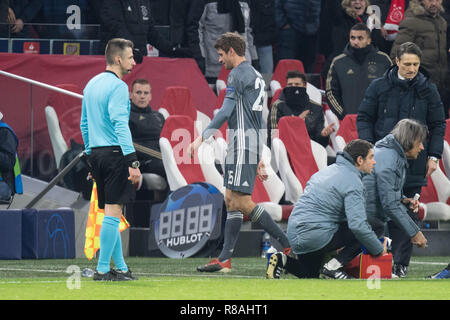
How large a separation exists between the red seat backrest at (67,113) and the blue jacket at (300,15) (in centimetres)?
478

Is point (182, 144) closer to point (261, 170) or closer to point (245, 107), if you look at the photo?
point (261, 170)

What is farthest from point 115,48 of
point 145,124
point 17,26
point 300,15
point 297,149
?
point 300,15

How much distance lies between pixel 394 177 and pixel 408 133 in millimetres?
383

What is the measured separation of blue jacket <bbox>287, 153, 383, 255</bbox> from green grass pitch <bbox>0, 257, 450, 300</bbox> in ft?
1.04

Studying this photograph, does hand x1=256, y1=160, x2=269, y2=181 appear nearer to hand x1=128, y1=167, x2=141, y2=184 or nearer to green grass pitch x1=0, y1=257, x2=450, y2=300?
green grass pitch x1=0, y1=257, x2=450, y2=300

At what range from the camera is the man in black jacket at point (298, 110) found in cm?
1555

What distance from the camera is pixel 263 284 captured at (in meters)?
9.36

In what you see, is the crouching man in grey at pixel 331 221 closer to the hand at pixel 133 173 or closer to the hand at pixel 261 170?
the hand at pixel 261 170

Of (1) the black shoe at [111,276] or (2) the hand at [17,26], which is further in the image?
(2) the hand at [17,26]

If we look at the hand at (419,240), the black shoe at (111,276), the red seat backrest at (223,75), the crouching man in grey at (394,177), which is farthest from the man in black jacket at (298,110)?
the black shoe at (111,276)

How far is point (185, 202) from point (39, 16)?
4.43m

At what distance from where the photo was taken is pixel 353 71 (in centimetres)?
1571

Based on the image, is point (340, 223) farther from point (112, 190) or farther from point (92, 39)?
point (92, 39)
